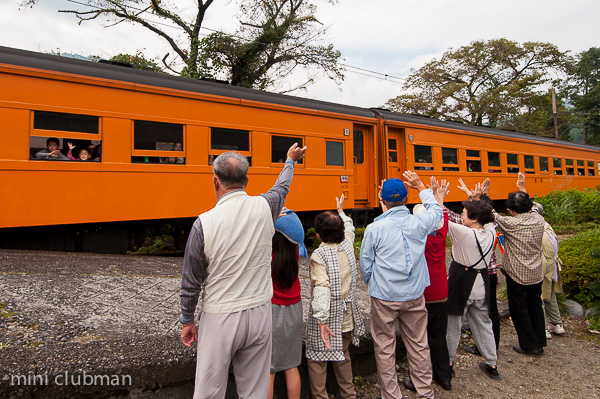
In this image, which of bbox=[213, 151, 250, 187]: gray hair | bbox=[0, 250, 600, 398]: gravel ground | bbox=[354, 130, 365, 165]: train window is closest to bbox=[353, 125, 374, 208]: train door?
bbox=[354, 130, 365, 165]: train window

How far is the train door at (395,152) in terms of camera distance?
9703 mm

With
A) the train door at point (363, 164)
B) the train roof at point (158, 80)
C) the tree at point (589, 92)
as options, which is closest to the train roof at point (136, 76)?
the train roof at point (158, 80)

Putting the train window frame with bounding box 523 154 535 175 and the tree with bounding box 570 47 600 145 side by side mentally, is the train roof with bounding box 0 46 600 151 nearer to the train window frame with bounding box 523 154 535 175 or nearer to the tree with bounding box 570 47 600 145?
the train window frame with bounding box 523 154 535 175

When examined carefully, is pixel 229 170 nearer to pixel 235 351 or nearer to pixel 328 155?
pixel 235 351

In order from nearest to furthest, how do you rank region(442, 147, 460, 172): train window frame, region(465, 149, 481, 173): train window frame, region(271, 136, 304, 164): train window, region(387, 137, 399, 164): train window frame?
region(271, 136, 304, 164): train window < region(387, 137, 399, 164): train window frame < region(442, 147, 460, 172): train window frame < region(465, 149, 481, 173): train window frame

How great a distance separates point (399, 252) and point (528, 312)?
2212 mm

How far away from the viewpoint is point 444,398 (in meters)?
3.16

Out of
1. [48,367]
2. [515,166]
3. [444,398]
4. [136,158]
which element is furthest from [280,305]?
[515,166]

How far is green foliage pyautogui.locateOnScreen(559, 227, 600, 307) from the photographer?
16.8ft

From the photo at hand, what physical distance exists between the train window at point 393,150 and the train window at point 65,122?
21.8 feet

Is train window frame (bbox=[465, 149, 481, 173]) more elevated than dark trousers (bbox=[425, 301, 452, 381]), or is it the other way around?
train window frame (bbox=[465, 149, 481, 173])

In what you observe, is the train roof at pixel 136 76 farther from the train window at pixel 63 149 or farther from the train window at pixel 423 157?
the train window at pixel 423 157

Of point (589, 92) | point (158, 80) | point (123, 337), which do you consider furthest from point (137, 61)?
point (589, 92)

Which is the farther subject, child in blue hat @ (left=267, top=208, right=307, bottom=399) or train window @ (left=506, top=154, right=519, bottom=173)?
train window @ (left=506, top=154, right=519, bottom=173)
